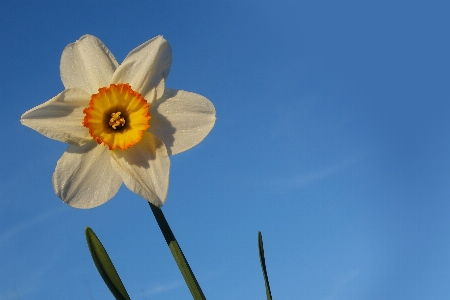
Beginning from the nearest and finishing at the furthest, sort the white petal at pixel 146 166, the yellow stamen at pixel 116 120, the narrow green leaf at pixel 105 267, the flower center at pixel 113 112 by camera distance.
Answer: the narrow green leaf at pixel 105 267, the white petal at pixel 146 166, the flower center at pixel 113 112, the yellow stamen at pixel 116 120

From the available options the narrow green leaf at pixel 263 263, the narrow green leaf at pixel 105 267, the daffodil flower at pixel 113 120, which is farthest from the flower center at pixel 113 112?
the narrow green leaf at pixel 263 263

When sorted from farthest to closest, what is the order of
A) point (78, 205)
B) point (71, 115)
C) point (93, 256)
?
point (71, 115) < point (78, 205) < point (93, 256)

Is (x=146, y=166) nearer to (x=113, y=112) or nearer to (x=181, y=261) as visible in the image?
(x=113, y=112)

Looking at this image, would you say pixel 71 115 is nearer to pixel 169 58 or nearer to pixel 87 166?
pixel 87 166

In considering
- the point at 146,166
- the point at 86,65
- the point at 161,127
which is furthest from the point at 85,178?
the point at 86,65

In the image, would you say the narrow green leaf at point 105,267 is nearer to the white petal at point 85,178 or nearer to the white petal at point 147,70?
the white petal at point 85,178

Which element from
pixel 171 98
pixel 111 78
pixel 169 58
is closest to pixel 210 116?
pixel 171 98
